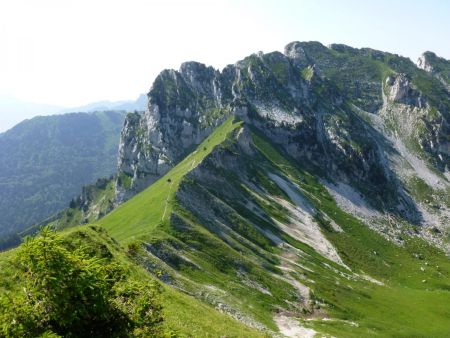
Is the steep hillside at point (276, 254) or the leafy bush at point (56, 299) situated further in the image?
the steep hillside at point (276, 254)

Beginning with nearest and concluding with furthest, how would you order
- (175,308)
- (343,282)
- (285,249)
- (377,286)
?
(175,308), (343,282), (285,249), (377,286)

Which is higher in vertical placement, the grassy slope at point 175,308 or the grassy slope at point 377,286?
the grassy slope at point 175,308

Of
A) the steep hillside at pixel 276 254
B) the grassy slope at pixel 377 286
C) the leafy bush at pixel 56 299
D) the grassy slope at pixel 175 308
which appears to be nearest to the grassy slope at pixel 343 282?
the grassy slope at pixel 175 308

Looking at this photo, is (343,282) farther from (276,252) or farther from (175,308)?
(175,308)

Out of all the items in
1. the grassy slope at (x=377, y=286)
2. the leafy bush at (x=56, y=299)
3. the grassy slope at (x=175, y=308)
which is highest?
the leafy bush at (x=56, y=299)

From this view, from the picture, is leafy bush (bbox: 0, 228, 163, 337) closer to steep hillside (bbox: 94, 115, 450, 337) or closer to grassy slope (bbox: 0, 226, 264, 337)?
grassy slope (bbox: 0, 226, 264, 337)

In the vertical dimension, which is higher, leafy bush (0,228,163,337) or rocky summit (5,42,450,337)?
leafy bush (0,228,163,337)

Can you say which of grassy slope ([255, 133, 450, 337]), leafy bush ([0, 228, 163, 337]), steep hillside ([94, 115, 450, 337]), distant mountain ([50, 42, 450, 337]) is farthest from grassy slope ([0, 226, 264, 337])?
grassy slope ([255, 133, 450, 337])

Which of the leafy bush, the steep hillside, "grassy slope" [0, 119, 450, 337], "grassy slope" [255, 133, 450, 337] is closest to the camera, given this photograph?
the leafy bush

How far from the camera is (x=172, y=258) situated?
236ft

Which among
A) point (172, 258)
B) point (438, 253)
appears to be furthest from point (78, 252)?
point (438, 253)

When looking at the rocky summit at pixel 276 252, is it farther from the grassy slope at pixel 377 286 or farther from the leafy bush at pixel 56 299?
the leafy bush at pixel 56 299

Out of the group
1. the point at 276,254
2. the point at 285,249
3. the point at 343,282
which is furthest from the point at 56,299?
the point at 343,282

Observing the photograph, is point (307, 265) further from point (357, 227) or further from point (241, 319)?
point (357, 227)
